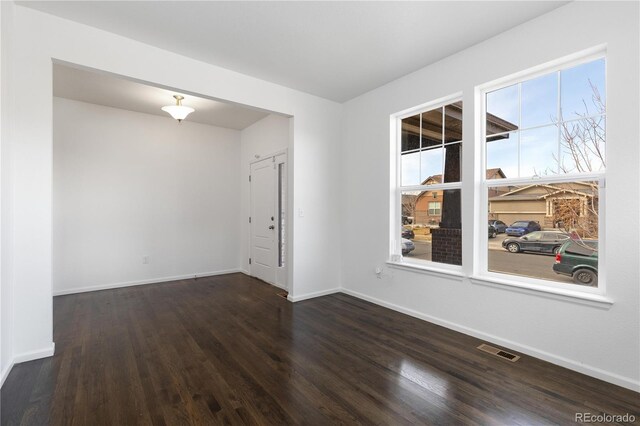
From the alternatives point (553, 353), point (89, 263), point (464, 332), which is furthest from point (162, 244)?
point (553, 353)

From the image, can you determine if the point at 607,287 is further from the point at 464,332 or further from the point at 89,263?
the point at 89,263

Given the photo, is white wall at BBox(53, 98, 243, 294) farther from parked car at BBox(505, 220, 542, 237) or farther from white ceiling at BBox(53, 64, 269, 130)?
parked car at BBox(505, 220, 542, 237)

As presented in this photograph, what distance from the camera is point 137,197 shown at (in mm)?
5102

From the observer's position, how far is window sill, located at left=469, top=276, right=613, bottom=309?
229cm

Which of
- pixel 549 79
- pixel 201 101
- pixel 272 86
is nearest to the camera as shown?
pixel 549 79

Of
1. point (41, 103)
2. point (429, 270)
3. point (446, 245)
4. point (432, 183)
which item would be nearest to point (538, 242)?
point (446, 245)

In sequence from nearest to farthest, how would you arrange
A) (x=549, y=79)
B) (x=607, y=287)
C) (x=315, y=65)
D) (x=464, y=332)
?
(x=607, y=287) < (x=549, y=79) < (x=464, y=332) < (x=315, y=65)

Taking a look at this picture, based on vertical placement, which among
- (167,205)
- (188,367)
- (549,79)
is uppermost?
(549,79)

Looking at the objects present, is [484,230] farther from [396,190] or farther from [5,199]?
[5,199]

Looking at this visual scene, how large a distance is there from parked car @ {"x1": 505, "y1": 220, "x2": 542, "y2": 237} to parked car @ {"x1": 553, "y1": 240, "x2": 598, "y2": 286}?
26 cm

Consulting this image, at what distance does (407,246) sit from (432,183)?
860 mm

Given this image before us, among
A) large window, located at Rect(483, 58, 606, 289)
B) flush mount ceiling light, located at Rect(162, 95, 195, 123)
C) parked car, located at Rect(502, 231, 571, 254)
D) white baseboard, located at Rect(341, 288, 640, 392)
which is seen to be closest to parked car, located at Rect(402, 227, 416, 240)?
white baseboard, located at Rect(341, 288, 640, 392)

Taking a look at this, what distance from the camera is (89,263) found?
4695mm

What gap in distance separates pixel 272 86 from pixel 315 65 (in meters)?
0.76
